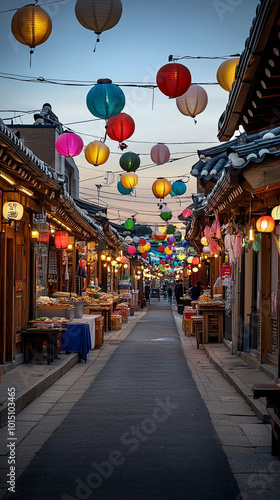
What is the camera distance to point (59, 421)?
9.51 metres

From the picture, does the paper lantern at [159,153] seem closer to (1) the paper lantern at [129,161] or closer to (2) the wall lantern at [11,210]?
(1) the paper lantern at [129,161]

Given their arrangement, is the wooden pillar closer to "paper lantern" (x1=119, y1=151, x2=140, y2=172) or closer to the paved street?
the paved street

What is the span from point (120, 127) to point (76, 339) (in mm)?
6680

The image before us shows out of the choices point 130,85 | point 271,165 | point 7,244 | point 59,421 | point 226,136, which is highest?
point 130,85

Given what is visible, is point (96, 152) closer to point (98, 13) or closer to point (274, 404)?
point (98, 13)

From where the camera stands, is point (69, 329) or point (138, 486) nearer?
point (138, 486)

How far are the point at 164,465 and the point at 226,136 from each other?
32.0ft

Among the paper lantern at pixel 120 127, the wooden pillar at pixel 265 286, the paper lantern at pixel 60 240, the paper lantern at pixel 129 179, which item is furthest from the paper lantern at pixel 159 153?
the paper lantern at pixel 60 240

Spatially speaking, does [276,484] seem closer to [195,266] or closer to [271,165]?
[271,165]

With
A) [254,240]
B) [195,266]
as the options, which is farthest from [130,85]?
[195,266]

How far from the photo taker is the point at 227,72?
11.0 metres

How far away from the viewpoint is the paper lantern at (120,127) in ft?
43.0

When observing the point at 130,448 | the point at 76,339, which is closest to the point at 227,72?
the point at 130,448

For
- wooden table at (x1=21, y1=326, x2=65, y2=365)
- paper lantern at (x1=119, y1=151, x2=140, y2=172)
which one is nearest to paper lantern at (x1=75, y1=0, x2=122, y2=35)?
paper lantern at (x1=119, y1=151, x2=140, y2=172)
